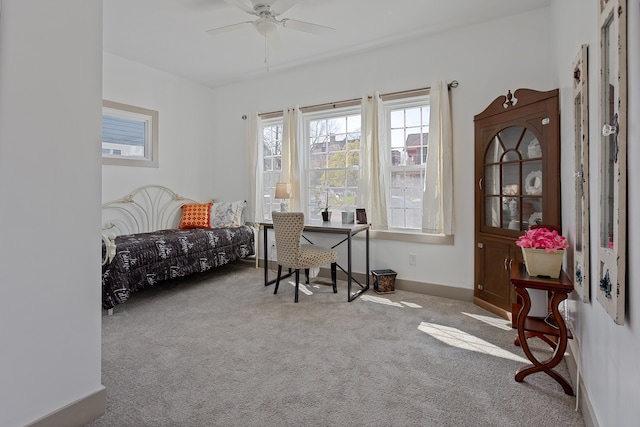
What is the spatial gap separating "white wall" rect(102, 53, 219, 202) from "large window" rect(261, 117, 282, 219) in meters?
0.77

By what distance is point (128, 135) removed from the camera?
14.6 feet

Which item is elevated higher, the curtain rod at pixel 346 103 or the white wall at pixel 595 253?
the curtain rod at pixel 346 103

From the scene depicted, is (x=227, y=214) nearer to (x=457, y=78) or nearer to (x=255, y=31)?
(x=255, y=31)

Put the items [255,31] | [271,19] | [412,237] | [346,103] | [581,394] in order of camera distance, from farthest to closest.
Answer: [346,103] → [412,237] → [255,31] → [271,19] → [581,394]

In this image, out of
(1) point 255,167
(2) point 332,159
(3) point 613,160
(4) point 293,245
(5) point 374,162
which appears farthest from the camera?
(1) point 255,167

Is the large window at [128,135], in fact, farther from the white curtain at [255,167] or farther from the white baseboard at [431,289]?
the white baseboard at [431,289]

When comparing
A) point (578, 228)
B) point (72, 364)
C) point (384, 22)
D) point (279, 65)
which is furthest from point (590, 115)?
point (279, 65)

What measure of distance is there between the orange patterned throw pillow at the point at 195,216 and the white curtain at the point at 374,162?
2273 mm

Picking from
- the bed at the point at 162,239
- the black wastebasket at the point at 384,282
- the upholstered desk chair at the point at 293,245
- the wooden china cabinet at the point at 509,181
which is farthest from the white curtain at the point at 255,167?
the wooden china cabinet at the point at 509,181

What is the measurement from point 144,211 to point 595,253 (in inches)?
183

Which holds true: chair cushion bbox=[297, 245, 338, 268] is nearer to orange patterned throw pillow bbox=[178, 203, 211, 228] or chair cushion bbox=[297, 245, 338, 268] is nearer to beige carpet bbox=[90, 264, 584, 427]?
beige carpet bbox=[90, 264, 584, 427]

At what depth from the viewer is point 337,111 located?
4.39 m

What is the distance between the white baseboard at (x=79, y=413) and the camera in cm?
154

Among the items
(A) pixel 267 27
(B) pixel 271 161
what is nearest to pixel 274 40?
(A) pixel 267 27
